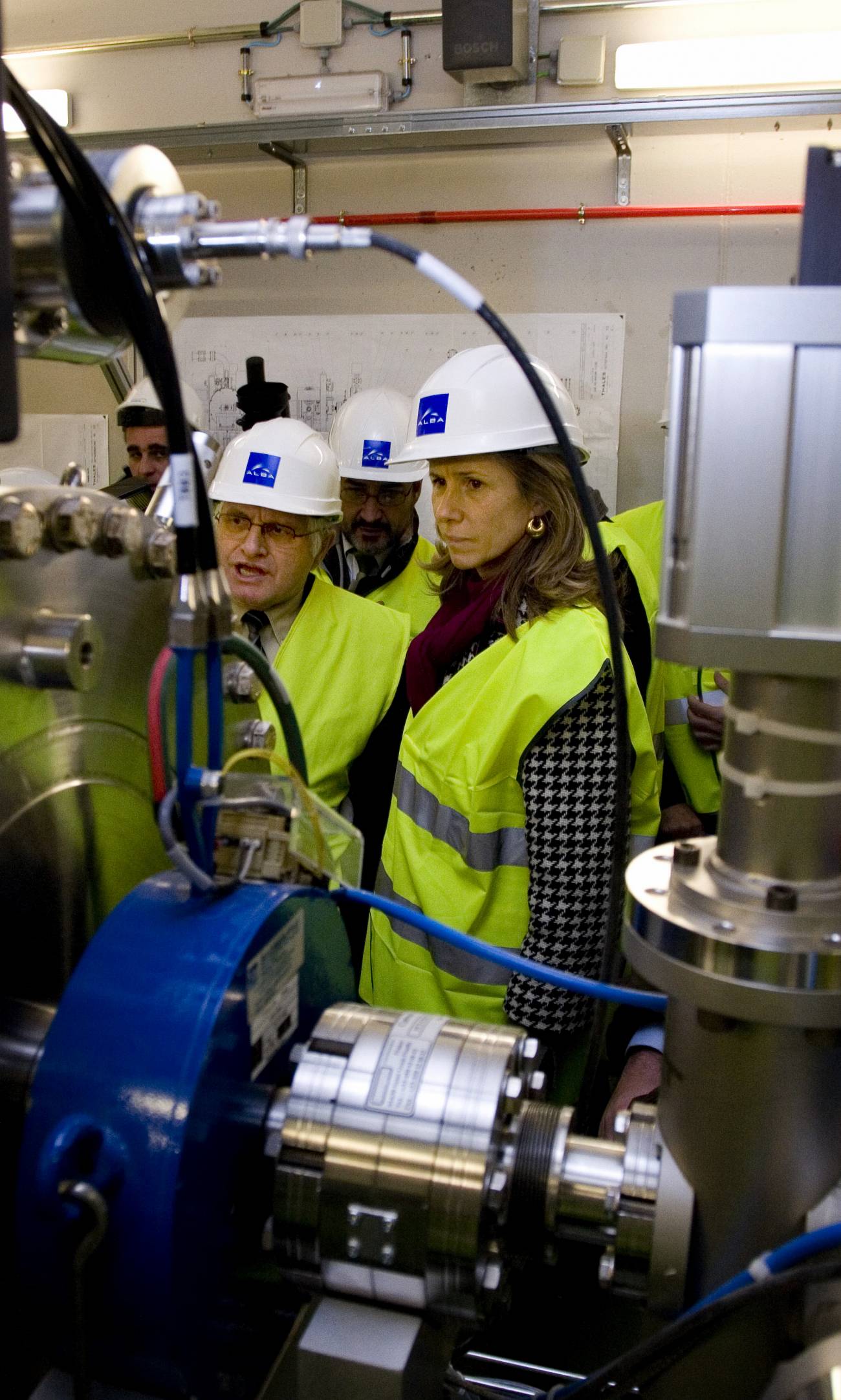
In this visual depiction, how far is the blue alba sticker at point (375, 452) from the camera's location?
302cm

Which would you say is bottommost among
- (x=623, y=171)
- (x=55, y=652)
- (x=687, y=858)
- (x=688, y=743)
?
(x=688, y=743)

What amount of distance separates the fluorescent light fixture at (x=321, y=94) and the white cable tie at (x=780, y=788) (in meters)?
3.32

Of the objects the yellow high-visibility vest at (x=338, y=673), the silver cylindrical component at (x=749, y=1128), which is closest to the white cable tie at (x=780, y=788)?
the silver cylindrical component at (x=749, y=1128)

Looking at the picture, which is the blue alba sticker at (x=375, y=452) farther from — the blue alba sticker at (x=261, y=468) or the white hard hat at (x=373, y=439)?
the blue alba sticker at (x=261, y=468)

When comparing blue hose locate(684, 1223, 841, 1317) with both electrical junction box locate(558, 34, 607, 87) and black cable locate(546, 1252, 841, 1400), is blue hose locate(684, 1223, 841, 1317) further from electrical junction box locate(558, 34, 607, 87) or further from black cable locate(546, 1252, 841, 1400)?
electrical junction box locate(558, 34, 607, 87)

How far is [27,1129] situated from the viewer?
2.01 ft

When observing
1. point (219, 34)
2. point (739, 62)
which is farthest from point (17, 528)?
point (219, 34)

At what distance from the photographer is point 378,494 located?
9.95ft

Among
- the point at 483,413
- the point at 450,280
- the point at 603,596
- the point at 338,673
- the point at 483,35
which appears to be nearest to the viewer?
the point at 450,280

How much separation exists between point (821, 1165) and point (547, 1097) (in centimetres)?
95

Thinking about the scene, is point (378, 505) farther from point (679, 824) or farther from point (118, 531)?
point (118, 531)

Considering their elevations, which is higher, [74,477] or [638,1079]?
[74,477]

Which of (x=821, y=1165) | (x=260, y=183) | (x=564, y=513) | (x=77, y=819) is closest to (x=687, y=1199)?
(x=821, y=1165)

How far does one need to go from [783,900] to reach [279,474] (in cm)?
180
